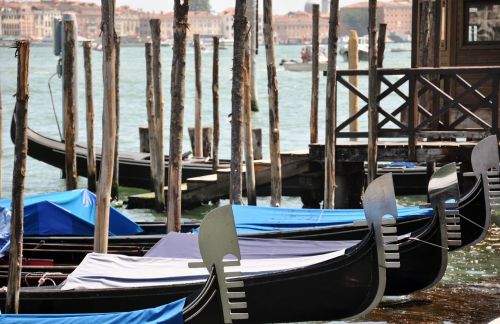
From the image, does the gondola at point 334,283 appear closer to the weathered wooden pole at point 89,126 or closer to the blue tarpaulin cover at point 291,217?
the blue tarpaulin cover at point 291,217

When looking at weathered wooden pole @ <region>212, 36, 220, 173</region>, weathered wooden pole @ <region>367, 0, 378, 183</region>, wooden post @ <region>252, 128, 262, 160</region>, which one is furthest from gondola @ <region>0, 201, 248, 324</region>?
wooden post @ <region>252, 128, 262, 160</region>

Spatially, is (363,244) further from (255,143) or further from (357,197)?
(255,143)

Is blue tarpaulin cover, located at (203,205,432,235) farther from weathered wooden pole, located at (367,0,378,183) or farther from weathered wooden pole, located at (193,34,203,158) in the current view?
weathered wooden pole, located at (193,34,203,158)

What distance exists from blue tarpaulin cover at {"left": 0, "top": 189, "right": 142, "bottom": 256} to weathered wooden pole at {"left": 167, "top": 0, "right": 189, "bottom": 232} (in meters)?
0.57

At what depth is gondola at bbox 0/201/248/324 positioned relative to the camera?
6.53 meters

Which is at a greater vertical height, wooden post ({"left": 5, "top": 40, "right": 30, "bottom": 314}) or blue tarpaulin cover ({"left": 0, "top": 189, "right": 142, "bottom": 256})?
wooden post ({"left": 5, "top": 40, "right": 30, "bottom": 314})

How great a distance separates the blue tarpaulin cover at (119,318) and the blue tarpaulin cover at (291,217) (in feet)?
9.07

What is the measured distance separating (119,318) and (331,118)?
525 centimetres

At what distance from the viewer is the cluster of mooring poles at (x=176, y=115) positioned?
293 inches

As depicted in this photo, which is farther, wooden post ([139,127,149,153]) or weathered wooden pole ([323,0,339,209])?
wooden post ([139,127,149,153])

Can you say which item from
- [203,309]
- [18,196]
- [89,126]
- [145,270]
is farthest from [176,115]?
[89,126]

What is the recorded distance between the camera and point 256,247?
8562mm

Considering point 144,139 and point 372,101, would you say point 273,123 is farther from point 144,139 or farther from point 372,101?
point 144,139

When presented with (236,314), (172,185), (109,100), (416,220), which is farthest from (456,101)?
(236,314)
